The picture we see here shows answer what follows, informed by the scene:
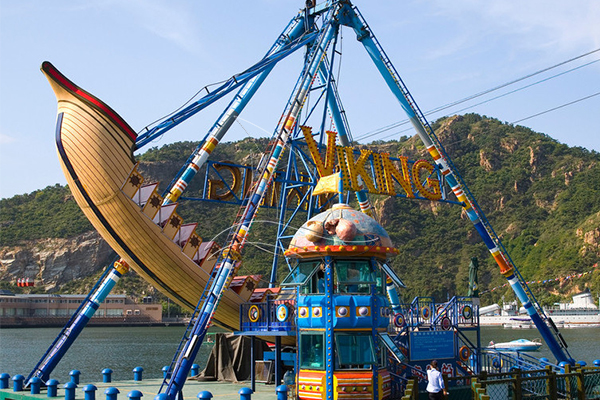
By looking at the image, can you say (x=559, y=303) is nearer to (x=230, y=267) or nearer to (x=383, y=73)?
(x=383, y=73)

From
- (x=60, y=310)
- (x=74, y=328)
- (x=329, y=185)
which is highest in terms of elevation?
(x=60, y=310)

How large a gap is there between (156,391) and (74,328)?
4.12m

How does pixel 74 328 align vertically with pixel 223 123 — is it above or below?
below

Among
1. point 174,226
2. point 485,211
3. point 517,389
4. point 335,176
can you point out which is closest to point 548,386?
point 517,389

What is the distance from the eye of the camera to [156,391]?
25203 mm

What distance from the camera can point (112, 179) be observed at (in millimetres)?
23859

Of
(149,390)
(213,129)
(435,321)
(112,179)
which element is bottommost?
(149,390)

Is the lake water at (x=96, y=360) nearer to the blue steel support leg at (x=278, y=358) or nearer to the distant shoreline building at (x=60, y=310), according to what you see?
the blue steel support leg at (x=278, y=358)

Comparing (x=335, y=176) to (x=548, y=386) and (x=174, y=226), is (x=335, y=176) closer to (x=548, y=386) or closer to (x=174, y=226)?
(x=174, y=226)

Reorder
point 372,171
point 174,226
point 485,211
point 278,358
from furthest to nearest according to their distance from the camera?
1. point 485,211
2. point 372,171
3. point 174,226
4. point 278,358

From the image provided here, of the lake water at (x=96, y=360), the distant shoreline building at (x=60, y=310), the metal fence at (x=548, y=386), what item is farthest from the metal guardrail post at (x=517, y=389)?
the distant shoreline building at (x=60, y=310)

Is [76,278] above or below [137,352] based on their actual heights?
above

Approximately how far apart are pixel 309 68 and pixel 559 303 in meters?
118

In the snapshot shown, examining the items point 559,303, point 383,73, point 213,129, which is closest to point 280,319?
point 213,129
